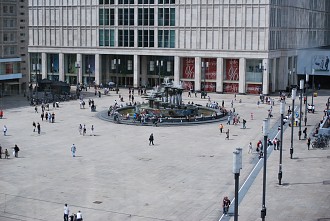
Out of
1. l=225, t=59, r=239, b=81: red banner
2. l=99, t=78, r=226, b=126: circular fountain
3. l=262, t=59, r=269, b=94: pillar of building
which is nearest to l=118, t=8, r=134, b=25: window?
l=225, t=59, r=239, b=81: red banner

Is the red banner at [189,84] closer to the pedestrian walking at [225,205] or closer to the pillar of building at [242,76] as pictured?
the pillar of building at [242,76]

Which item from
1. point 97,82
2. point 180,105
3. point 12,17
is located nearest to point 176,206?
point 180,105

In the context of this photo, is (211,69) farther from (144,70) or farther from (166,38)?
(144,70)

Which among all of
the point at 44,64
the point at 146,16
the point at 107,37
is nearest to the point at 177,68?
the point at 146,16

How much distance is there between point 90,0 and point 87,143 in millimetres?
65005

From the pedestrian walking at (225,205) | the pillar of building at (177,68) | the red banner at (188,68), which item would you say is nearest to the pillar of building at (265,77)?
the red banner at (188,68)

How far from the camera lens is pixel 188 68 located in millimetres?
116750

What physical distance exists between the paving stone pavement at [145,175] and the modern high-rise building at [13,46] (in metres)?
31.6

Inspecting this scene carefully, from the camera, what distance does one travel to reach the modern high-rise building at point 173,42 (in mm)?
109562

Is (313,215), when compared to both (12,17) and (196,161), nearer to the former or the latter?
(196,161)

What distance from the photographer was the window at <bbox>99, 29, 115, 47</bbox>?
4776 inches

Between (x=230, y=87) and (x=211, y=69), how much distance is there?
4812mm

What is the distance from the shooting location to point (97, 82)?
12419 cm

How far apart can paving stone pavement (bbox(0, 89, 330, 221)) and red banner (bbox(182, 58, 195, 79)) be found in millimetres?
42314
